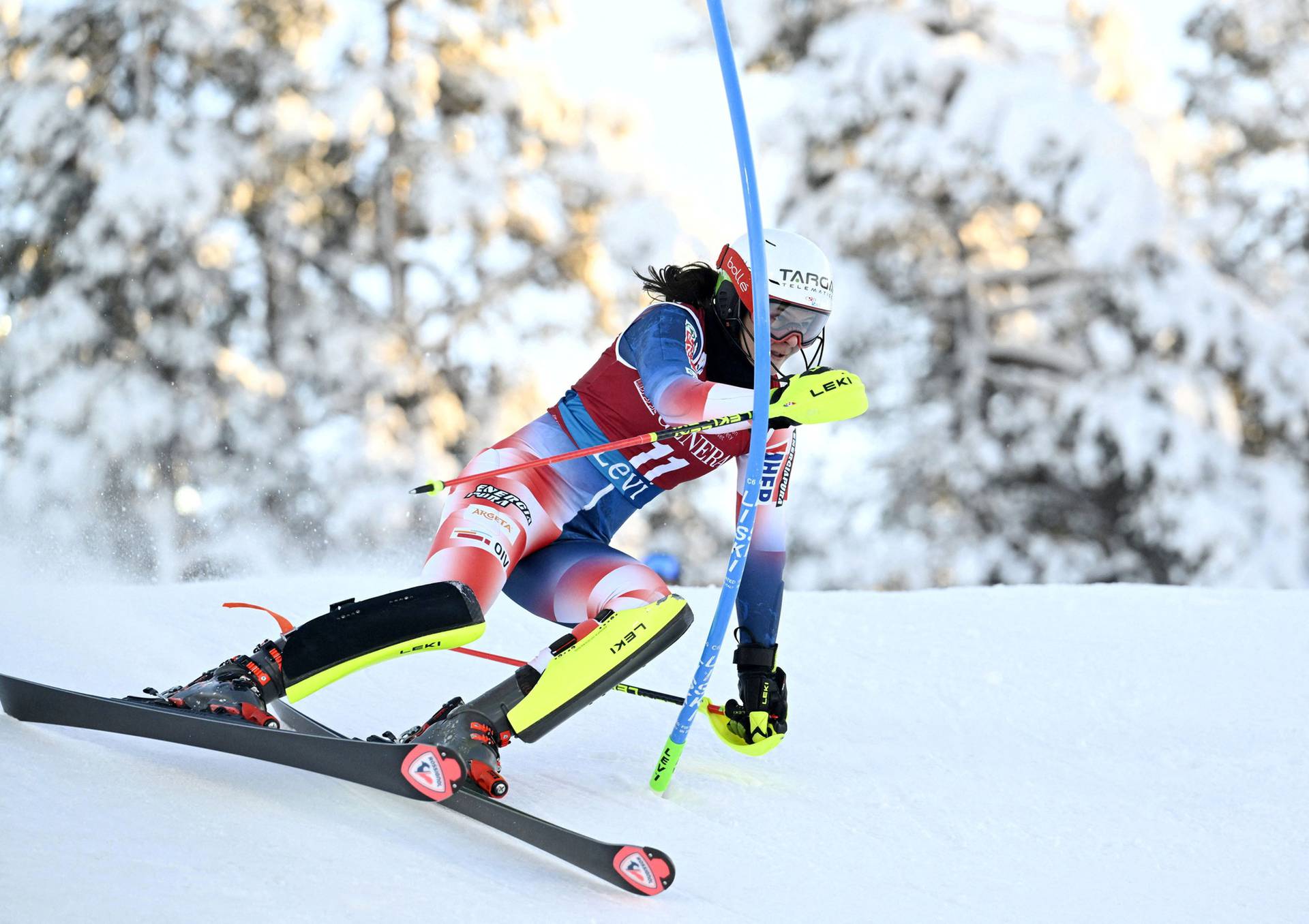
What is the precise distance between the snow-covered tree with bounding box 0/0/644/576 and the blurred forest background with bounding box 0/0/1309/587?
0.03 meters

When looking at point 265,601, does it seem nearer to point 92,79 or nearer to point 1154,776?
point 1154,776

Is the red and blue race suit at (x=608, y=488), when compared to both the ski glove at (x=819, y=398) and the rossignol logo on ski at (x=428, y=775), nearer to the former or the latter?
the ski glove at (x=819, y=398)

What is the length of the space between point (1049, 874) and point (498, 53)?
33.7 ft

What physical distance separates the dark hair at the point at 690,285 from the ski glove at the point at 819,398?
1.45ft

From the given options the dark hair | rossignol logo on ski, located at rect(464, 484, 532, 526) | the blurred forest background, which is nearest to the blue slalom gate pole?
the dark hair

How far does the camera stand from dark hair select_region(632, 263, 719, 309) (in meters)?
2.83

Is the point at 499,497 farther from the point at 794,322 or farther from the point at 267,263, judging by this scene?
the point at 267,263

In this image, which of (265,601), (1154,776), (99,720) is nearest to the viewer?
(99,720)

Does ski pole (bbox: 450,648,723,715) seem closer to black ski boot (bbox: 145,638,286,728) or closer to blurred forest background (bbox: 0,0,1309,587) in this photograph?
black ski boot (bbox: 145,638,286,728)

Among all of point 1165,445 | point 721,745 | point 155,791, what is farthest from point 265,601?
point 1165,445

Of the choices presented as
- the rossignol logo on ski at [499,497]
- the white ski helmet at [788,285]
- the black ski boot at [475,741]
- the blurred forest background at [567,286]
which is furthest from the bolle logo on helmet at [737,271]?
the blurred forest background at [567,286]

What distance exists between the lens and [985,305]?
11539mm

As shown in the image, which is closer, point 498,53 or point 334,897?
point 334,897

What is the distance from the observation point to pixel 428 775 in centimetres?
217
